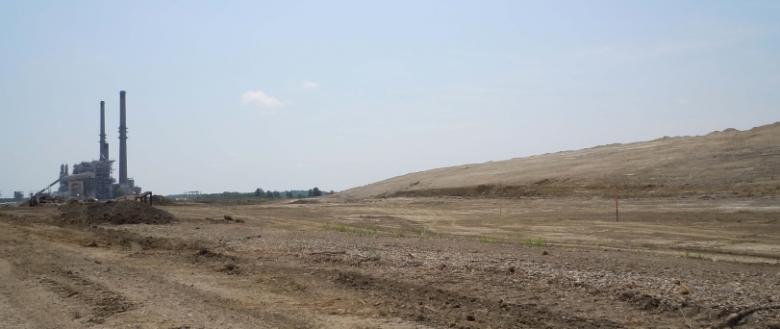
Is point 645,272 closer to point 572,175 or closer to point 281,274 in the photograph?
point 281,274

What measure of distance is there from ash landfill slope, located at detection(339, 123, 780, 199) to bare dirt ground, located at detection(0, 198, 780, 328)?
17.4 m

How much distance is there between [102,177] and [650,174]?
70257 millimetres

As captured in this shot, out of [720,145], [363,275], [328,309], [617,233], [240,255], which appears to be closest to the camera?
[328,309]

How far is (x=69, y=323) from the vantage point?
31.8 ft

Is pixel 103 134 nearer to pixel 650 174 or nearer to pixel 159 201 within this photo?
pixel 159 201

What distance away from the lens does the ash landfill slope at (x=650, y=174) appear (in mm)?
40844

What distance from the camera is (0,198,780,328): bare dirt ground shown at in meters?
9.41

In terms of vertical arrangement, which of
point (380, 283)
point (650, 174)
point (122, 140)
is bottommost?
point (380, 283)

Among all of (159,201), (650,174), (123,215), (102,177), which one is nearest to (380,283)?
(123,215)

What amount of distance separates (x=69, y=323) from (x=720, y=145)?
169 ft

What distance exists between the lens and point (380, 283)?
12391 millimetres

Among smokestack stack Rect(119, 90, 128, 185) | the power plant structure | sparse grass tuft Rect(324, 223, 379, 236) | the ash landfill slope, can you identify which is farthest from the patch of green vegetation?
smokestack stack Rect(119, 90, 128, 185)

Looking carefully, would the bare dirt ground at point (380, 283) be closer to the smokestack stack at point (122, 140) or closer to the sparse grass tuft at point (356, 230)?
the sparse grass tuft at point (356, 230)

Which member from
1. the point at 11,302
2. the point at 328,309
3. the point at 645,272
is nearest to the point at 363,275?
the point at 328,309
